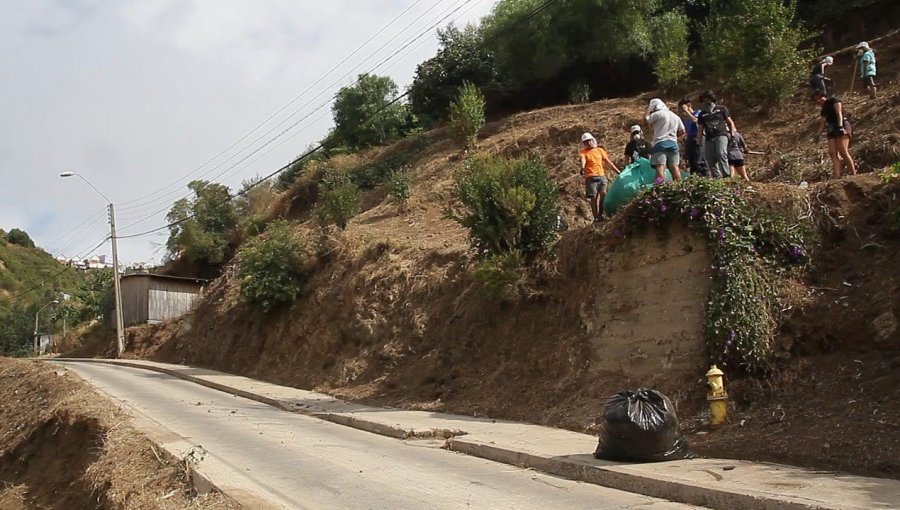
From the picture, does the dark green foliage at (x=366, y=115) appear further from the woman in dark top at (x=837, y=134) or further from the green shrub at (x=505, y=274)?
the woman in dark top at (x=837, y=134)

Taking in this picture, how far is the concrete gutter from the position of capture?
6.43 m

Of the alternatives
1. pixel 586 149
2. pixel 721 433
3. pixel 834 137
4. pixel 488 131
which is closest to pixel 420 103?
pixel 488 131

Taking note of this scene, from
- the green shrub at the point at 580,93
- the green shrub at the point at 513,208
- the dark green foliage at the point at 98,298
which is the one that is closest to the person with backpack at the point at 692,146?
the green shrub at the point at 513,208

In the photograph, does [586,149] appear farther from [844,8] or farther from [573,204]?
[844,8]

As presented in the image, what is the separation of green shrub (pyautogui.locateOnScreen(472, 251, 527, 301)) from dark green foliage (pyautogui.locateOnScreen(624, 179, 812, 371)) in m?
3.30

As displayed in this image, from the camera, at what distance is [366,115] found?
41.6 meters

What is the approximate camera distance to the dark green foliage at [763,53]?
59.4 feet

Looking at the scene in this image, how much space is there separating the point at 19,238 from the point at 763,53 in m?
109

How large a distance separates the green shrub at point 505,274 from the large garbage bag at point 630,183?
178cm

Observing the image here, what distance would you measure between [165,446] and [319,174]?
2610 centimetres

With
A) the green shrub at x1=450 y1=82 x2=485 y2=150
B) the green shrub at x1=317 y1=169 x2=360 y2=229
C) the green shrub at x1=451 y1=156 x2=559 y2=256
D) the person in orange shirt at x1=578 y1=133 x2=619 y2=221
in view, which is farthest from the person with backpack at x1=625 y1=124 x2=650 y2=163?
the green shrub at x1=450 y1=82 x2=485 y2=150

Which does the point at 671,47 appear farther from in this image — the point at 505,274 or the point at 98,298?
the point at 98,298

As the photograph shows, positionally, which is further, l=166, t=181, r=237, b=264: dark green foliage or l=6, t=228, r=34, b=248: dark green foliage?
l=6, t=228, r=34, b=248: dark green foliage

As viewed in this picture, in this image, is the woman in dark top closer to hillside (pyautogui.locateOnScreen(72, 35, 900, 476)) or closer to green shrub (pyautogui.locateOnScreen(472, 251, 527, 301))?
hillside (pyautogui.locateOnScreen(72, 35, 900, 476))
